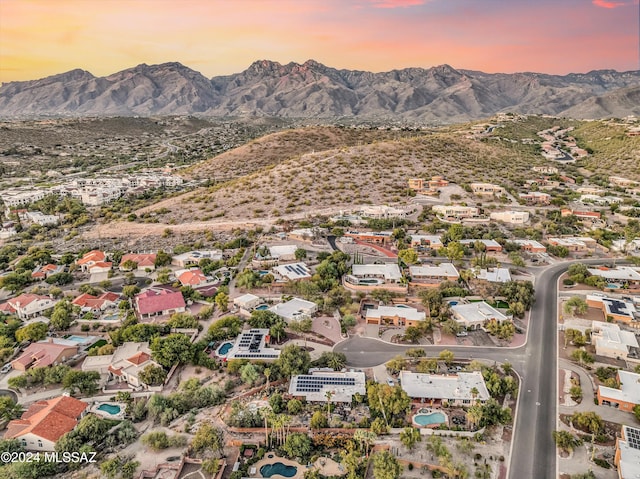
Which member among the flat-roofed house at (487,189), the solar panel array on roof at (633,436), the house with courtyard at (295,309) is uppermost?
the flat-roofed house at (487,189)

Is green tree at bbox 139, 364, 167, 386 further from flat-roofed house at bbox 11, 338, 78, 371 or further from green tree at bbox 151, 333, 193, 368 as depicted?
flat-roofed house at bbox 11, 338, 78, 371

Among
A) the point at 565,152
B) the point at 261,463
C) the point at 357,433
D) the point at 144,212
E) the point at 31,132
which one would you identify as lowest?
the point at 261,463

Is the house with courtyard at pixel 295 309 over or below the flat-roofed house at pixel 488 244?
below

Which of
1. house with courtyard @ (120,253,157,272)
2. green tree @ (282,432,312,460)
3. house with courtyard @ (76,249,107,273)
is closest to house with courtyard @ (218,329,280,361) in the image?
green tree @ (282,432,312,460)

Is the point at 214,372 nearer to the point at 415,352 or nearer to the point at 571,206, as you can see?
the point at 415,352

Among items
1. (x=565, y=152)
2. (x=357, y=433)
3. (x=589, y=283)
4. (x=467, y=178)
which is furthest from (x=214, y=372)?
(x=565, y=152)

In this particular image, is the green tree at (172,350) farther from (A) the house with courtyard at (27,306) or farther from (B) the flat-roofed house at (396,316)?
(A) the house with courtyard at (27,306)

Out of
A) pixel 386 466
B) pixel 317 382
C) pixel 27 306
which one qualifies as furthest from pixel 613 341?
pixel 27 306

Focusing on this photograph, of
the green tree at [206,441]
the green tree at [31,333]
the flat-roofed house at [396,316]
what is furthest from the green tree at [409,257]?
the green tree at [31,333]
